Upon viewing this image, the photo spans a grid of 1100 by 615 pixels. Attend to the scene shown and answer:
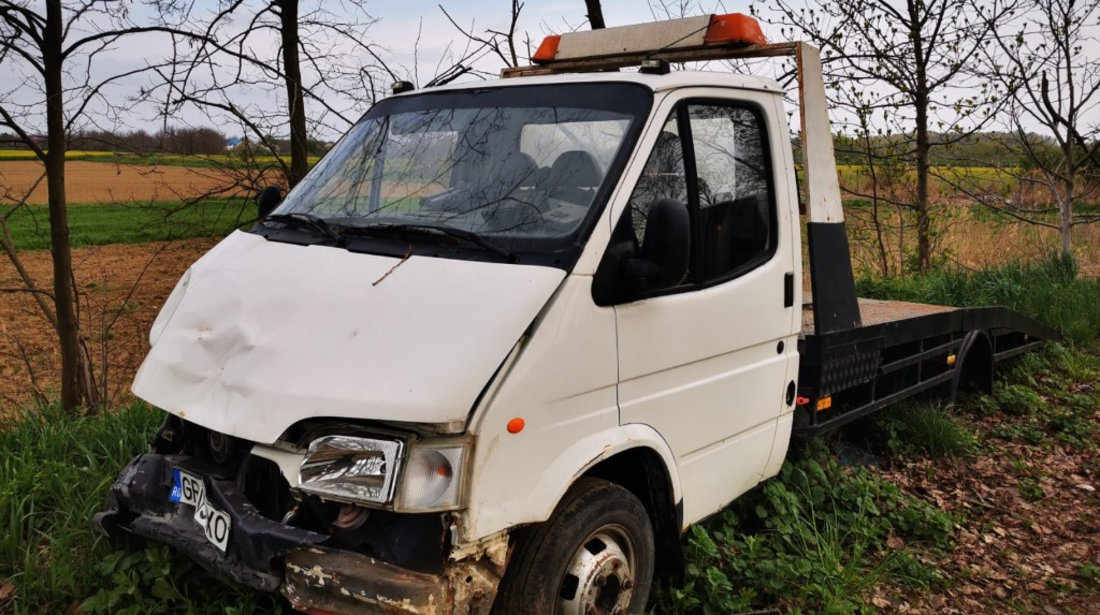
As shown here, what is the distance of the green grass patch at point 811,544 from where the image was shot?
382 centimetres

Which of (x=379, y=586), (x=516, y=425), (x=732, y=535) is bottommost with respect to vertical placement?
(x=732, y=535)

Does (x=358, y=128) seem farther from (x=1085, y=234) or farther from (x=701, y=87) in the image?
(x=1085, y=234)

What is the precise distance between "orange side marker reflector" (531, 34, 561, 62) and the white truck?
1106mm

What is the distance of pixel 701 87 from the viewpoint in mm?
3732

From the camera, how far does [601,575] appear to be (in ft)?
10.4

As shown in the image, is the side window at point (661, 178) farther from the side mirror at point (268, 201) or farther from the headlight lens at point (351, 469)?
the side mirror at point (268, 201)

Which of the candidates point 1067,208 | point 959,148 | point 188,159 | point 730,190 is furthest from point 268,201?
point 1067,208

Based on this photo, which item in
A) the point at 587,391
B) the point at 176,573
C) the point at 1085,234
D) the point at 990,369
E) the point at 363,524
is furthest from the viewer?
the point at 1085,234

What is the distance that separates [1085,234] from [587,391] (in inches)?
705

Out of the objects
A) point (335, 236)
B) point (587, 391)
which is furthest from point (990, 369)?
point (335, 236)

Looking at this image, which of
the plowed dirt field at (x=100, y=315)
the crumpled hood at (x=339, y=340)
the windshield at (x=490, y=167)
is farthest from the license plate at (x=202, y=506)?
the plowed dirt field at (x=100, y=315)

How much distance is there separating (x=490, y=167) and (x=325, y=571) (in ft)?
5.47

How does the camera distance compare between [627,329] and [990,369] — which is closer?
[627,329]

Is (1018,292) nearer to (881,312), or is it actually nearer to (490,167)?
(881,312)
